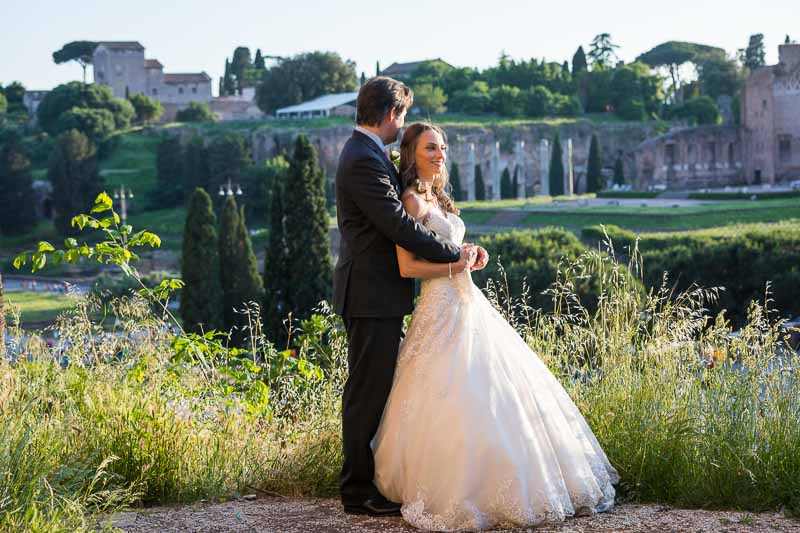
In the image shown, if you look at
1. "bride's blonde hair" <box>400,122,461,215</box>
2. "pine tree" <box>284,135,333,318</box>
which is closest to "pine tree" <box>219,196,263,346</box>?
"pine tree" <box>284,135,333,318</box>

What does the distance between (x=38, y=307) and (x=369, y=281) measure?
29.7 meters

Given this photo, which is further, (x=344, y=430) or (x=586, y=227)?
(x=586, y=227)

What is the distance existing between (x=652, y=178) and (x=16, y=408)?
5254cm

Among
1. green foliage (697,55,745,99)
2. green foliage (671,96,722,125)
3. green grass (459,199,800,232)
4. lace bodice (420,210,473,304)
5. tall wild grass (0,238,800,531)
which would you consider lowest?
green grass (459,199,800,232)

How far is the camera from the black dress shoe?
12.7ft

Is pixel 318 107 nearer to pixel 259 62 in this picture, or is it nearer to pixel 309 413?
pixel 259 62

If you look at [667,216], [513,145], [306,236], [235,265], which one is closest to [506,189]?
[513,145]

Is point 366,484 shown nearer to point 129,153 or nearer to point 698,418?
point 698,418

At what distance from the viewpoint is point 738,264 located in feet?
81.9

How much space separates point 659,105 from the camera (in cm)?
6944

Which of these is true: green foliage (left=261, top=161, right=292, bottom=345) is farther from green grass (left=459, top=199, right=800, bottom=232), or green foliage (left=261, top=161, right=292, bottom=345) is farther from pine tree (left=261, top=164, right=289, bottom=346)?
green grass (left=459, top=199, right=800, bottom=232)

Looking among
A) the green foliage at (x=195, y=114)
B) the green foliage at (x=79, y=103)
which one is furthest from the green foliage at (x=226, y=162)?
the green foliage at (x=195, y=114)

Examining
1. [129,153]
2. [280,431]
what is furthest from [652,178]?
[280,431]

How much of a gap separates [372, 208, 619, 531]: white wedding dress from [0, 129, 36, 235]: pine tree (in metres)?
50.6
